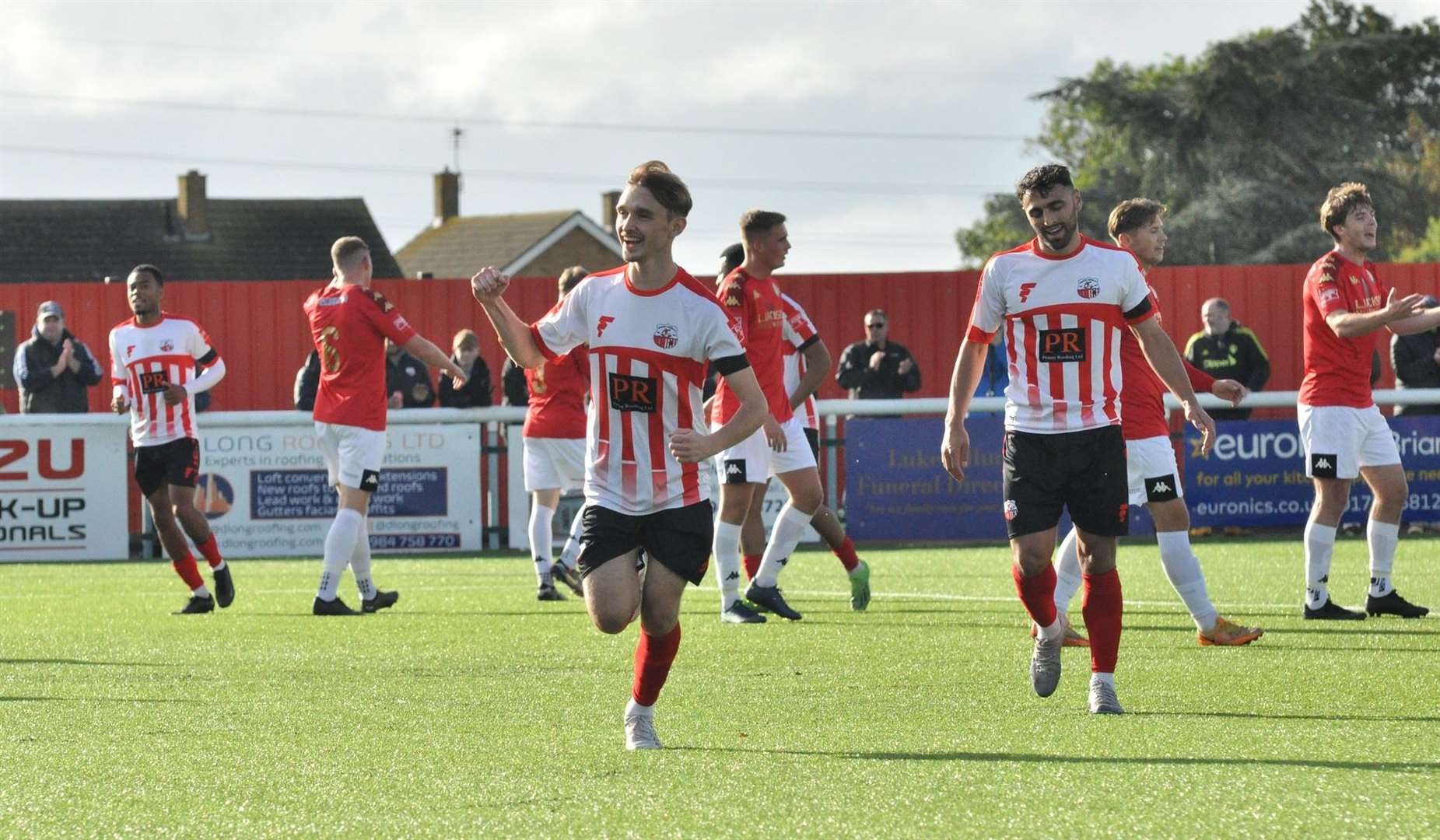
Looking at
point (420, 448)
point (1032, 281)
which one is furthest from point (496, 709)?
point (420, 448)

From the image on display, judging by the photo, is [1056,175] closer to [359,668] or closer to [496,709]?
[496,709]

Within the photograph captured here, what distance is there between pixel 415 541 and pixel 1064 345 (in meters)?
11.6

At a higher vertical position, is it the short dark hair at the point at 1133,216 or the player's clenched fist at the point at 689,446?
the short dark hair at the point at 1133,216

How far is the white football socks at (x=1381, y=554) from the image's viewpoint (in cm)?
1013

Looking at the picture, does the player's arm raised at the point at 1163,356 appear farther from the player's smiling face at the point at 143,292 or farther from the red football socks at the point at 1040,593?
the player's smiling face at the point at 143,292

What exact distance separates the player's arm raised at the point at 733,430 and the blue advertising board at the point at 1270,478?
12367 mm

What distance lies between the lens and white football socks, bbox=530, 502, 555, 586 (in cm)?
1248

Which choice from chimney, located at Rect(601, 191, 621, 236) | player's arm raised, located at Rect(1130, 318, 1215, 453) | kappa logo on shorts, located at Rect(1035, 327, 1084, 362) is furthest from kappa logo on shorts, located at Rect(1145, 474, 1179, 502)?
chimney, located at Rect(601, 191, 621, 236)

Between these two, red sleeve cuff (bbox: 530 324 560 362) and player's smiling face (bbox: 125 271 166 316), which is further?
player's smiling face (bbox: 125 271 166 316)

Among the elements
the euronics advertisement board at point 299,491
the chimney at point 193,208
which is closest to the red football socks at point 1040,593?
the euronics advertisement board at point 299,491

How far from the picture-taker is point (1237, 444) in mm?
17875

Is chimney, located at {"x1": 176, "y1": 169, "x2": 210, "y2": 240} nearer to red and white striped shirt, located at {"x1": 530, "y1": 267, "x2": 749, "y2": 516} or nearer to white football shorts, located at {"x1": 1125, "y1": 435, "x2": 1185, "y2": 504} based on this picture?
white football shorts, located at {"x1": 1125, "y1": 435, "x2": 1185, "y2": 504}

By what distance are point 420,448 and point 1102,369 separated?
38.1 feet

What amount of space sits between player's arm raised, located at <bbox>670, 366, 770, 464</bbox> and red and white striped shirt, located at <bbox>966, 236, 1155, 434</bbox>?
1.16 m
